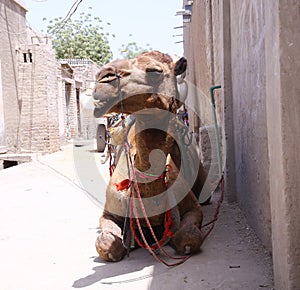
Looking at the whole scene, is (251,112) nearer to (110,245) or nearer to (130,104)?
(130,104)

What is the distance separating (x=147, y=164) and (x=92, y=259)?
96 centimetres

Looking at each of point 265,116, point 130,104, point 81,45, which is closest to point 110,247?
point 130,104

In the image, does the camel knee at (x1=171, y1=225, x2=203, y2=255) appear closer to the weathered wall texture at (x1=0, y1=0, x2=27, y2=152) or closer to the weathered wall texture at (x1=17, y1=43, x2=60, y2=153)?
the weathered wall texture at (x1=0, y1=0, x2=27, y2=152)

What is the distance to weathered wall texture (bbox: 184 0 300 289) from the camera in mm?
2068

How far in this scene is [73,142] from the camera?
22344mm

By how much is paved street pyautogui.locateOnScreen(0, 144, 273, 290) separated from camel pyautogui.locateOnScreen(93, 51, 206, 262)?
19cm

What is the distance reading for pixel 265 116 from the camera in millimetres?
3084

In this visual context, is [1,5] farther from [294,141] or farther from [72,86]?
[294,141]

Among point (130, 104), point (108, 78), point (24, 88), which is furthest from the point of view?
point (24, 88)

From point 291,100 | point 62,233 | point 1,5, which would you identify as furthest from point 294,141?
point 1,5

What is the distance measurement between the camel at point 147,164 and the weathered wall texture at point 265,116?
59cm

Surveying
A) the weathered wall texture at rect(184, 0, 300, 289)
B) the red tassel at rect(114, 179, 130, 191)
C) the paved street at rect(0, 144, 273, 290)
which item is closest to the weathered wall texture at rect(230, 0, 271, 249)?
the weathered wall texture at rect(184, 0, 300, 289)

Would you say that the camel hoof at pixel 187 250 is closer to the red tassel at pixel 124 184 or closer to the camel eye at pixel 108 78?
Result: the red tassel at pixel 124 184

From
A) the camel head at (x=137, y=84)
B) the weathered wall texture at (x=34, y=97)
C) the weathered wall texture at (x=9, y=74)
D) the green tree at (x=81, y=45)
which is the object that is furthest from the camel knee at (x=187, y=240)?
the green tree at (x=81, y=45)
